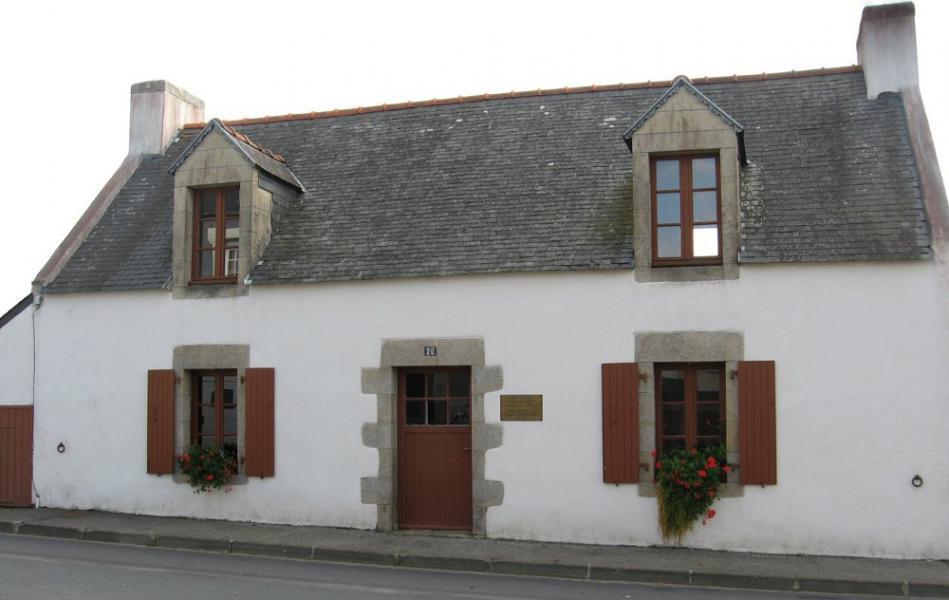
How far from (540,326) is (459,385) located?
132 cm

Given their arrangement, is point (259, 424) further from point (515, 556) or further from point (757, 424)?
point (757, 424)

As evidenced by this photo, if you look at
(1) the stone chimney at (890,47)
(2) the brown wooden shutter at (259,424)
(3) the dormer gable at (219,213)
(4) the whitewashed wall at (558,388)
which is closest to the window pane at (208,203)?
(3) the dormer gable at (219,213)

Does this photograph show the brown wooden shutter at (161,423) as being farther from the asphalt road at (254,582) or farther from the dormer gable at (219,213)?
the asphalt road at (254,582)

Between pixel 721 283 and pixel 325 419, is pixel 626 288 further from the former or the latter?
pixel 325 419

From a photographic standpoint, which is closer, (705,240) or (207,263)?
(705,240)

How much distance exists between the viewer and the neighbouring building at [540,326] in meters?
10.3

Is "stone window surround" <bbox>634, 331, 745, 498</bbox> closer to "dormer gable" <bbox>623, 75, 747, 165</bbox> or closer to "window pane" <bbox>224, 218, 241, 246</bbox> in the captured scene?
"dormer gable" <bbox>623, 75, 747, 165</bbox>

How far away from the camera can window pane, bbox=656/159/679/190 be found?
11.2 meters

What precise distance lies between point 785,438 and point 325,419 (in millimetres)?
5542

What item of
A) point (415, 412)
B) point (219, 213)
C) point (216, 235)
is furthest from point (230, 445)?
point (219, 213)

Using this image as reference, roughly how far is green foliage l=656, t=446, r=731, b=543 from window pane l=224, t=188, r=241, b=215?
6516mm

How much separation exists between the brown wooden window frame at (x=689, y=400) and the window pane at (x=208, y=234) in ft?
20.4

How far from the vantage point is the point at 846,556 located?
10.2 metres

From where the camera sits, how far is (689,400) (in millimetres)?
10859
